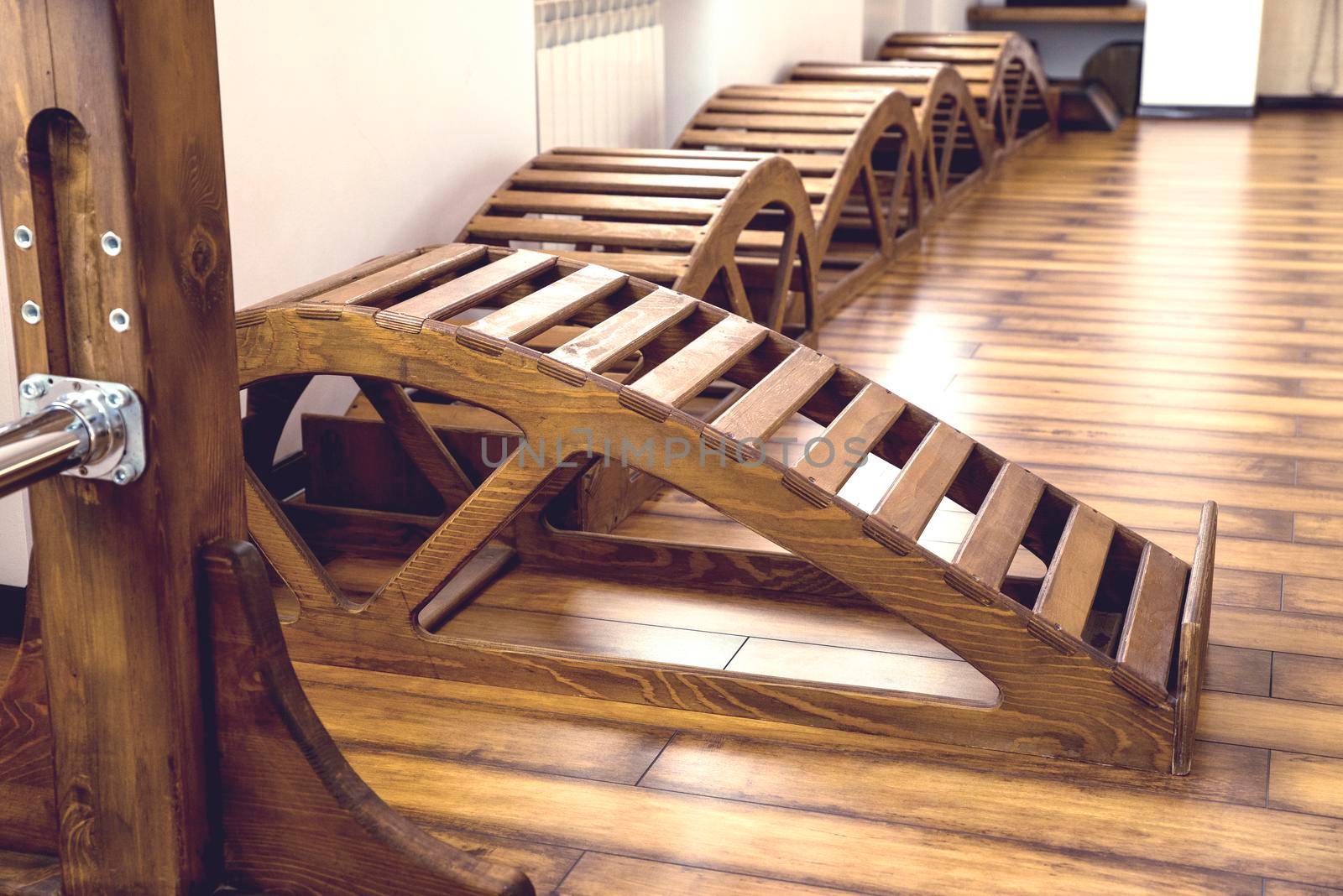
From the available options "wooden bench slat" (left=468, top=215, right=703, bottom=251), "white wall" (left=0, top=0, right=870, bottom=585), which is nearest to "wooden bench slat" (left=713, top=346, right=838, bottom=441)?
"wooden bench slat" (left=468, top=215, right=703, bottom=251)

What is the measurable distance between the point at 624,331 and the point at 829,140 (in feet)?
6.85

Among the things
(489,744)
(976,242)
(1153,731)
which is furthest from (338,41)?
(976,242)

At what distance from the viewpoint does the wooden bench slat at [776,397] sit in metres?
1.84

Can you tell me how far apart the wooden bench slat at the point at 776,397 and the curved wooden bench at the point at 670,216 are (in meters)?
0.60

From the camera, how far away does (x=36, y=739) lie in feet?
4.63

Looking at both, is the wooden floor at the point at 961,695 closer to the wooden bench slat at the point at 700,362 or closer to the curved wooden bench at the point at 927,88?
the wooden bench slat at the point at 700,362

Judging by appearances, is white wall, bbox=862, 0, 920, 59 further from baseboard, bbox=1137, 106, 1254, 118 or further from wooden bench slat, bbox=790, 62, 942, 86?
baseboard, bbox=1137, 106, 1254, 118

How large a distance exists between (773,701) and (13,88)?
1095 millimetres

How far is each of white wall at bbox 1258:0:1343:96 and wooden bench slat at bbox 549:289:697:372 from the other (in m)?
7.18

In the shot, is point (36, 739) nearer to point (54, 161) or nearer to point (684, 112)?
point (54, 161)

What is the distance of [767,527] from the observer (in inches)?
69.9

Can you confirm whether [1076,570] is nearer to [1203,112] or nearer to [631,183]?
[631,183]

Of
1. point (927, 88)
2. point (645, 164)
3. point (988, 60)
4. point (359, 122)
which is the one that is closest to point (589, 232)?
point (645, 164)

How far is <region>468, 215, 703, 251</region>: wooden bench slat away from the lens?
2.86 meters
